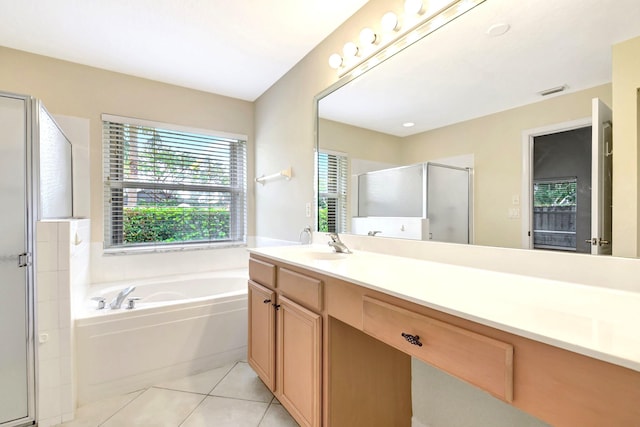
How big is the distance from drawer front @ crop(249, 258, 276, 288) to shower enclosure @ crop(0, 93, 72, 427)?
114 centimetres

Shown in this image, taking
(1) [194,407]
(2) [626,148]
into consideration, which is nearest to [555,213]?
(2) [626,148]

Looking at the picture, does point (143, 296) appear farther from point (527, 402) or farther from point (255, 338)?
point (527, 402)

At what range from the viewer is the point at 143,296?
2.59m

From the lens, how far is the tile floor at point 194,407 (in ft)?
5.26

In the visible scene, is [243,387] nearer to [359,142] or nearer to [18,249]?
[18,249]

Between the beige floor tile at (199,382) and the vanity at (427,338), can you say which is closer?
the vanity at (427,338)

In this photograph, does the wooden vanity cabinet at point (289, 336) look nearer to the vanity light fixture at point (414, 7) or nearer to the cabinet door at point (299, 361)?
the cabinet door at point (299, 361)

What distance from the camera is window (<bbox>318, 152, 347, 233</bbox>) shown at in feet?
6.73

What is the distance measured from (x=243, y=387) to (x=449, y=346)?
1.61 m

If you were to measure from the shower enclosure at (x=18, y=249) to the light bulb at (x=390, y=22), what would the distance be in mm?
1895

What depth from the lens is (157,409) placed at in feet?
5.62

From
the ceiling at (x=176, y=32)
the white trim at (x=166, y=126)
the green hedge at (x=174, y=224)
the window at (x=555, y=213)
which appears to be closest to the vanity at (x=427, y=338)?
the window at (x=555, y=213)

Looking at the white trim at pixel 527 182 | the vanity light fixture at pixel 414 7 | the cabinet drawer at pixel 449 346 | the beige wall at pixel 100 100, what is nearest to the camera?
the cabinet drawer at pixel 449 346

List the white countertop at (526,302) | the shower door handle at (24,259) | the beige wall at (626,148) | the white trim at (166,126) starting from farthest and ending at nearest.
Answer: the white trim at (166,126) → the shower door handle at (24,259) → the beige wall at (626,148) → the white countertop at (526,302)
